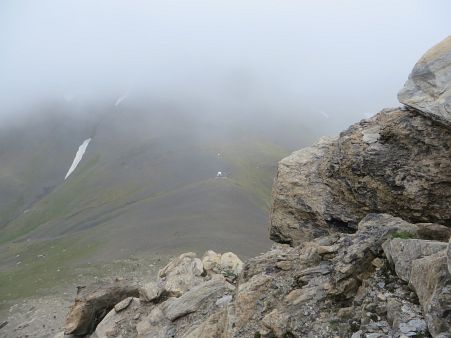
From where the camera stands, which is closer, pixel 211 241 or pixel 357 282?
pixel 357 282

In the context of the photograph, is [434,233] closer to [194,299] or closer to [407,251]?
[407,251]

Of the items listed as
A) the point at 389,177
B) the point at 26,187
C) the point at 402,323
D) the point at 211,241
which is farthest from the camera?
the point at 26,187

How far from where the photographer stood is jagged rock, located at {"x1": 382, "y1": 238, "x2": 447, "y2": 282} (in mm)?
12992

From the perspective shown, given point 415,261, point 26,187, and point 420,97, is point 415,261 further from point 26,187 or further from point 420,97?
point 26,187

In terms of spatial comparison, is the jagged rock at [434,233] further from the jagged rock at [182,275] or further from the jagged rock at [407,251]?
the jagged rock at [182,275]

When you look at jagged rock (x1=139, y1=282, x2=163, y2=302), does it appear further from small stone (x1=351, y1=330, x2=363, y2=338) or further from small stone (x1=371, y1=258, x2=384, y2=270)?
small stone (x1=351, y1=330, x2=363, y2=338)

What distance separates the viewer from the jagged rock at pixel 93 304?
30.0 meters

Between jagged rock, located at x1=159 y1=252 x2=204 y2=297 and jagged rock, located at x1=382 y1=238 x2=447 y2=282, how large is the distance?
16.9 meters

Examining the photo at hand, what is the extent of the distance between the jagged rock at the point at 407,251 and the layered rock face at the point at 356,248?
0.03m

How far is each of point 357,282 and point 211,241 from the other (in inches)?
2388

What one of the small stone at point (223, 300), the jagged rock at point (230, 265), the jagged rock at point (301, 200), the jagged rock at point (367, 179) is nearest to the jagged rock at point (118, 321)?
the small stone at point (223, 300)

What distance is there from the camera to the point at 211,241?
7425cm

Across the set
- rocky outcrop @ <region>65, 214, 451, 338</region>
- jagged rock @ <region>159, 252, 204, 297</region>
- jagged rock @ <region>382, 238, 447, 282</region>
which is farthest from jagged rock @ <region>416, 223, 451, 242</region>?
jagged rock @ <region>159, 252, 204, 297</region>

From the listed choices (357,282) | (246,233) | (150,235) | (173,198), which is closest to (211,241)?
(246,233)
